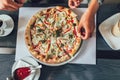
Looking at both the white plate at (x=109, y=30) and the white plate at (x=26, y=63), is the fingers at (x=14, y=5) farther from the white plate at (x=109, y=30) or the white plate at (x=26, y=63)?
the white plate at (x=109, y=30)

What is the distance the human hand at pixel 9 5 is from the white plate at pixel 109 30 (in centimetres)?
29

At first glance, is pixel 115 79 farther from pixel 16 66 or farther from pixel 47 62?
pixel 16 66

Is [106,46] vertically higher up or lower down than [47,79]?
higher up

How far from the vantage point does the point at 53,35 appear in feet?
3.11

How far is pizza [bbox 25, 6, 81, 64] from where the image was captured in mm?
922

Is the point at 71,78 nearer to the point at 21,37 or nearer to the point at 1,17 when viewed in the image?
the point at 21,37

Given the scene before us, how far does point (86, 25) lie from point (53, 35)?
0.12 m

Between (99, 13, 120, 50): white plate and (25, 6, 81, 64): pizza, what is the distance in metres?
0.09

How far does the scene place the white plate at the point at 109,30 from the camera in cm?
92

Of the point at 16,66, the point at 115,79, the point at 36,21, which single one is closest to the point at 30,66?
the point at 16,66

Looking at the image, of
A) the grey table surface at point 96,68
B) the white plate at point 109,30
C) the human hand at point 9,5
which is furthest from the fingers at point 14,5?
the white plate at point 109,30

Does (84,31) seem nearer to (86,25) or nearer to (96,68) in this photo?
(86,25)

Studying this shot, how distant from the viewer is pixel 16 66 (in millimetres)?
929

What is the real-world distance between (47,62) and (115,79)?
8.9 inches
